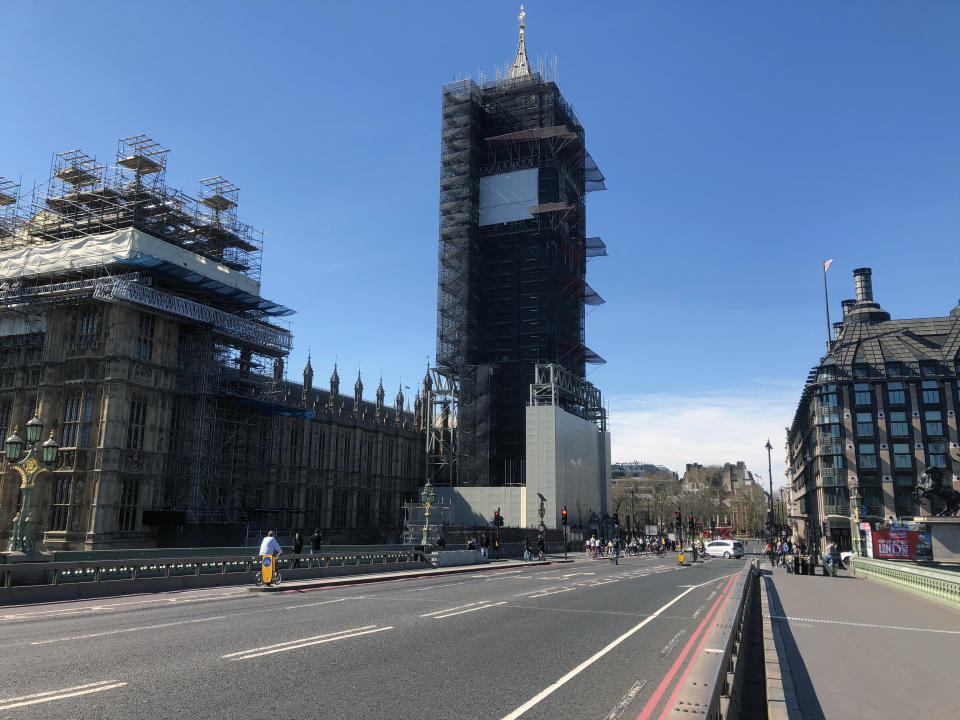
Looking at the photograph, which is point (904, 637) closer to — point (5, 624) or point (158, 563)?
point (5, 624)

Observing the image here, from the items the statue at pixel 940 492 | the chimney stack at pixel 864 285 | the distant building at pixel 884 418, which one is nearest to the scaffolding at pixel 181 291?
the statue at pixel 940 492

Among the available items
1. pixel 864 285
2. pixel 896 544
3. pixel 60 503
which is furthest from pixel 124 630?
pixel 864 285

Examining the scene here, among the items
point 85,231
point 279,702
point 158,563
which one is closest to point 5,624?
point 158,563

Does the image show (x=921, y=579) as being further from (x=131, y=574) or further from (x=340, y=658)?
(x=131, y=574)

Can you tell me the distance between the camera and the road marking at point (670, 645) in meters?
12.2

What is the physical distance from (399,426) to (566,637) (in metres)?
65.2

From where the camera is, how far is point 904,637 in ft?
46.6

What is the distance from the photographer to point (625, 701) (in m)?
8.88

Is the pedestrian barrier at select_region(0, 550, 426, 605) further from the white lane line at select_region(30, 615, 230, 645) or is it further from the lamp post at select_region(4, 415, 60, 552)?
the white lane line at select_region(30, 615, 230, 645)

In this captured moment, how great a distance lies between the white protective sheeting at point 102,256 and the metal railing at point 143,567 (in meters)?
24.7

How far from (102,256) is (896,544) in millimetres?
51327

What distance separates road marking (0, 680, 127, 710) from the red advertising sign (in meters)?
40.3

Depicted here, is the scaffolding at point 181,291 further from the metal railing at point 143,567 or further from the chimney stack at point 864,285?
the chimney stack at point 864,285

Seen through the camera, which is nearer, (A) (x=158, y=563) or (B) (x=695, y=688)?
(B) (x=695, y=688)
